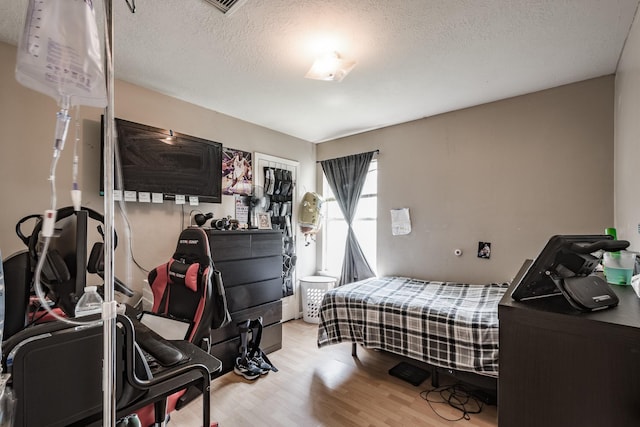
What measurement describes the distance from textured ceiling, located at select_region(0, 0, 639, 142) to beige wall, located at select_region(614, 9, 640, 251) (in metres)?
0.17

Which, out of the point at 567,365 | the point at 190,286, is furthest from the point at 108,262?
the point at 190,286

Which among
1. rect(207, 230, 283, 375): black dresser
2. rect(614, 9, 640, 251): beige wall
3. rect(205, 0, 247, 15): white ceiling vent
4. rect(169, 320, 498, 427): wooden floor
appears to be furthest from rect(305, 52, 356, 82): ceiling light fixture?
rect(169, 320, 498, 427): wooden floor

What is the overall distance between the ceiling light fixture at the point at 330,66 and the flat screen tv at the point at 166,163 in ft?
4.29

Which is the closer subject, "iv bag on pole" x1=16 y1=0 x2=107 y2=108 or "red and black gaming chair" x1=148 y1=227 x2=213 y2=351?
"iv bag on pole" x1=16 y1=0 x2=107 y2=108

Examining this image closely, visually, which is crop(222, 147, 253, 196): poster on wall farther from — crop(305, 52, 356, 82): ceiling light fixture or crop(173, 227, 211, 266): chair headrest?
crop(305, 52, 356, 82): ceiling light fixture

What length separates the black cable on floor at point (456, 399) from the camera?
6.57 feet

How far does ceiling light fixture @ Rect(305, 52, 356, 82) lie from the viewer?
6.46ft

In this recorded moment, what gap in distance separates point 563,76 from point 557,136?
50 centimetres

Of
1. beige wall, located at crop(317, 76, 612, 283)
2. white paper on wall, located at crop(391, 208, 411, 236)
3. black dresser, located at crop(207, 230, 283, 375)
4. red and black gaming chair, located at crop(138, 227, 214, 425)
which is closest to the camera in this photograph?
red and black gaming chair, located at crop(138, 227, 214, 425)

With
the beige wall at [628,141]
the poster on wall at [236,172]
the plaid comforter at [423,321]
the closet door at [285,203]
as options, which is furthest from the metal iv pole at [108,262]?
the closet door at [285,203]

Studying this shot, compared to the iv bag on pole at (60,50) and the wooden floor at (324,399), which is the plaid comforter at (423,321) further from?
the iv bag on pole at (60,50)

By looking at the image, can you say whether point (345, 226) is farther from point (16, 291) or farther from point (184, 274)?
point (16, 291)

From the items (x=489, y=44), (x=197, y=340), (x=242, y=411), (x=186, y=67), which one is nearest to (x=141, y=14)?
(x=186, y=67)

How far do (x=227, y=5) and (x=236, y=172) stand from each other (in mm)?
1818
